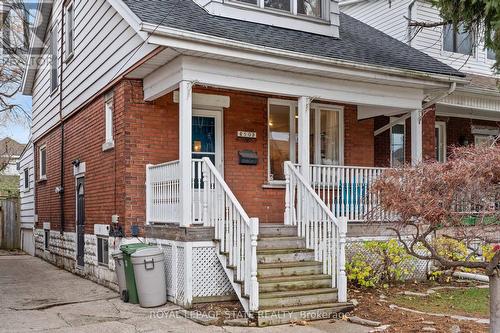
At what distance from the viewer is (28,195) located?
62.1ft

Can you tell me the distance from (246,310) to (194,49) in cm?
382

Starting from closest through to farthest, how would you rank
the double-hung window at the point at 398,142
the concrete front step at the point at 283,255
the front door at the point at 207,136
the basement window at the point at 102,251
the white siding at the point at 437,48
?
1. the concrete front step at the point at 283,255
2. the front door at the point at 207,136
3. the basement window at the point at 102,251
4. the double-hung window at the point at 398,142
5. the white siding at the point at 437,48

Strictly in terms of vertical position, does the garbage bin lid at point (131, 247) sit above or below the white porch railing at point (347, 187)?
A: below

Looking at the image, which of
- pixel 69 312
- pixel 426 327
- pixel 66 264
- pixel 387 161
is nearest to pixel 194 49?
pixel 69 312

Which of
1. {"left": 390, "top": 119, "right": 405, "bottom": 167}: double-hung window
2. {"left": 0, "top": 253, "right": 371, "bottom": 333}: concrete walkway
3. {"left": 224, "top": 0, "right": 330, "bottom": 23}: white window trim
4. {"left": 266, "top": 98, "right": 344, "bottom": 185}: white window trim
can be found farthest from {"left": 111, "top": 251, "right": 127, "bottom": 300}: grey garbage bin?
{"left": 390, "top": 119, "right": 405, "bottom": 167}: double-hung window

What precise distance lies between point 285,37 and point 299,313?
5.12 metres

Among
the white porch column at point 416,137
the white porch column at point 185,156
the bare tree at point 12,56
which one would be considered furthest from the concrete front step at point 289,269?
the bare tree at point 12,56

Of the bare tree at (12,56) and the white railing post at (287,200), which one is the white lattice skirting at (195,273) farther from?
the bare tree at (12,56)

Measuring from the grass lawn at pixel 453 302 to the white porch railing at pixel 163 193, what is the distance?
381 centimetres

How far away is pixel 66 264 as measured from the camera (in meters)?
13.5

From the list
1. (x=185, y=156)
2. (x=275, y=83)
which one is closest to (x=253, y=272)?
(x=185, y=156)

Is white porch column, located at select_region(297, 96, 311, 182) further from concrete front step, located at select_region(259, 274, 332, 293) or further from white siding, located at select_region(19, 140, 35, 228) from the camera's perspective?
white siding, located at select_region(19, 140, 35, 228)

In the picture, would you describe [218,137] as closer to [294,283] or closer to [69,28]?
[294,283]

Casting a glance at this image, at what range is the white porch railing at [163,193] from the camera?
852cm
